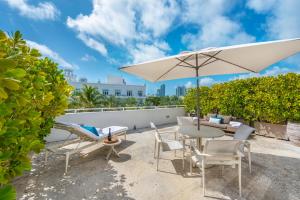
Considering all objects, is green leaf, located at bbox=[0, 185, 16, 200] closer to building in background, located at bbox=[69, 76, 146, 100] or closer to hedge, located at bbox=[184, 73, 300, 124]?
hedge, located at bbox=[184, 73, 300, 124]

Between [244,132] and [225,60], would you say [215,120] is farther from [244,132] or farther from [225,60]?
[225,60]

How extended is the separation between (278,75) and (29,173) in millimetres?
8924

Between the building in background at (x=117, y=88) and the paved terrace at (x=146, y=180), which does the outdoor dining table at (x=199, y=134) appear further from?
the building in background at (x=117, y=88)

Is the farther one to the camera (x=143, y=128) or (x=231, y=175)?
(x=143, y=128)

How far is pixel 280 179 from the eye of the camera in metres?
3.18

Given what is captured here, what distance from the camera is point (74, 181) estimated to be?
3.14m

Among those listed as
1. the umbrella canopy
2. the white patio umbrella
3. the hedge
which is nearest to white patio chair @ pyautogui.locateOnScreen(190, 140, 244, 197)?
the white patio umbrella

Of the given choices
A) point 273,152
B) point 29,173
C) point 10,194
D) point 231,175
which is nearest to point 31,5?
point 29,173

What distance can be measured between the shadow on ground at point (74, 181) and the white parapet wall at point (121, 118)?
1.89 m

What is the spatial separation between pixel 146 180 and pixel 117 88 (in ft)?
109

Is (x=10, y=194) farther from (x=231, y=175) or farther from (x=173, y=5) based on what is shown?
(x=173, y=5)

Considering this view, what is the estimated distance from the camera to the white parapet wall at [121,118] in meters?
5.94

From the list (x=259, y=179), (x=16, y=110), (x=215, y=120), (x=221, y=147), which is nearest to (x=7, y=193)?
(x=16, y=110)

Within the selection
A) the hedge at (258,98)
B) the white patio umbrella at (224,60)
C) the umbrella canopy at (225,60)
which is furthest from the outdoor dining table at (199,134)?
the hedge at (258,98)
